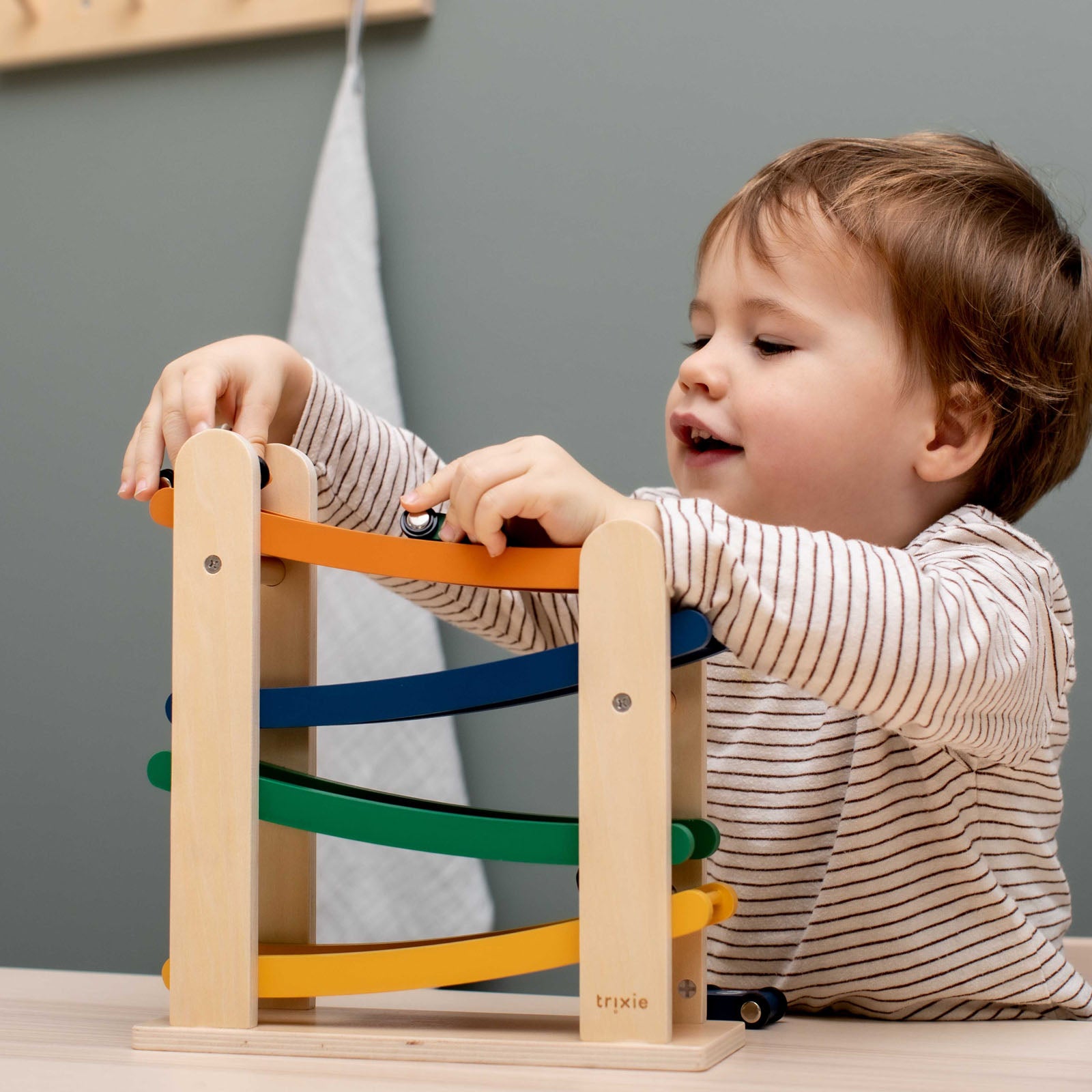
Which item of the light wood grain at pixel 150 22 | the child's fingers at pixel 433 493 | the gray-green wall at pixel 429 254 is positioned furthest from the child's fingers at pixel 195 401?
the light wood grain at pixel 150 22

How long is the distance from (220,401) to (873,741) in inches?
13.9

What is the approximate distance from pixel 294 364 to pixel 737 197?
269mm

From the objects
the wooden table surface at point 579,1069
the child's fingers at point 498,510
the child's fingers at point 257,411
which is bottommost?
the wooden table surface at point 579,1069

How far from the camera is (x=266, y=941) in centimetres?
52

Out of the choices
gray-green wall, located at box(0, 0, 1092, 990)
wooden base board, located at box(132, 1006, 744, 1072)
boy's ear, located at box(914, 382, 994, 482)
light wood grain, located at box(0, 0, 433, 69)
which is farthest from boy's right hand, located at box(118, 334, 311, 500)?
light wood grain, located at box(0, 0, 433, 69)

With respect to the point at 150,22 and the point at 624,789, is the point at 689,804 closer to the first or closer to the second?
the point at 624,789

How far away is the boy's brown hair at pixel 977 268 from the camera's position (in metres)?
0.67

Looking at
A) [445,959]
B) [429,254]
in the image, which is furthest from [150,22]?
[445,959]

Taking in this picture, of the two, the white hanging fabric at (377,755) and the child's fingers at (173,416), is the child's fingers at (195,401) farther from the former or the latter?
the white hanging fabric at (377,755)

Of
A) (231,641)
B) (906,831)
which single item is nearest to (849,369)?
(906,831)

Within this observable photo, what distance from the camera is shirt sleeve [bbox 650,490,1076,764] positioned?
0.46m

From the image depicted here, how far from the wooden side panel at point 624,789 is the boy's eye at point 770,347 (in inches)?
10.2

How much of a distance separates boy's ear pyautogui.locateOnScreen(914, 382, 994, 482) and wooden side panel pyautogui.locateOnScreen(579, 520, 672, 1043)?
0.30 metres

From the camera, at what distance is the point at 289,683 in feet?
1.71
